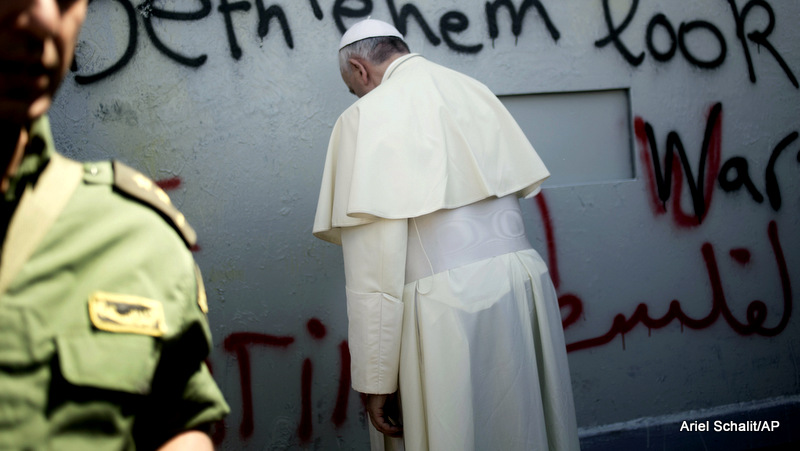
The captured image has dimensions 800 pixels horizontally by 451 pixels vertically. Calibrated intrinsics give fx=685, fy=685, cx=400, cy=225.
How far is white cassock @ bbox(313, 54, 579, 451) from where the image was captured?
77.5 inches

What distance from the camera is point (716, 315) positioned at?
3.45 m

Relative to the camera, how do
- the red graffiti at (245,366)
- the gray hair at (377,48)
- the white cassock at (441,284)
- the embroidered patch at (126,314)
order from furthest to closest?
the red graffiti at (245,366) < the gray hair at (377,48) < the white cassock at (441,284) < the embroidered patch at (126,314)

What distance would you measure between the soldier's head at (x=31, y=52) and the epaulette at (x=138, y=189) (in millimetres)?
162

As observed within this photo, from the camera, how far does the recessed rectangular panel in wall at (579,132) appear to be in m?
3.25

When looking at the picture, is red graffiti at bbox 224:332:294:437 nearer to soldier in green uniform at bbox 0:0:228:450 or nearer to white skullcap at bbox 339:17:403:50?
white skullcap at bbox 339:17:403:50

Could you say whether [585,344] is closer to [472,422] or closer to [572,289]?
[572,289]

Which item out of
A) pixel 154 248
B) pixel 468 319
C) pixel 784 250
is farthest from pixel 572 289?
pixel 154 248

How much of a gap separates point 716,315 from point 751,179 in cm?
71

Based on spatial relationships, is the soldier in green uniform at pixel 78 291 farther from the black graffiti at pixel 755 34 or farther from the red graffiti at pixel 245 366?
the black graffiti at pixel 755 34

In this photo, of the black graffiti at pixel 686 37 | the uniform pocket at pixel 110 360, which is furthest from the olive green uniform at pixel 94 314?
the black graffiti at pixel 686 37

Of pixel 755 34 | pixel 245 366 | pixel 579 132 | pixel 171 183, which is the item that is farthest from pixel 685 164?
pixel 171 183

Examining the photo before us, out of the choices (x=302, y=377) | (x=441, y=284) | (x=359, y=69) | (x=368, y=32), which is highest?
(x=368, y=32)

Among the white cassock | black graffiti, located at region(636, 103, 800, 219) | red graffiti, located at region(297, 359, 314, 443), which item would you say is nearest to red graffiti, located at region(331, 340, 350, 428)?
red graffiti, located at region(297, 359, 314, 443)

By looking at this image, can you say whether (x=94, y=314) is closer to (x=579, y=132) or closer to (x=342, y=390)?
(x=342, y=390)
